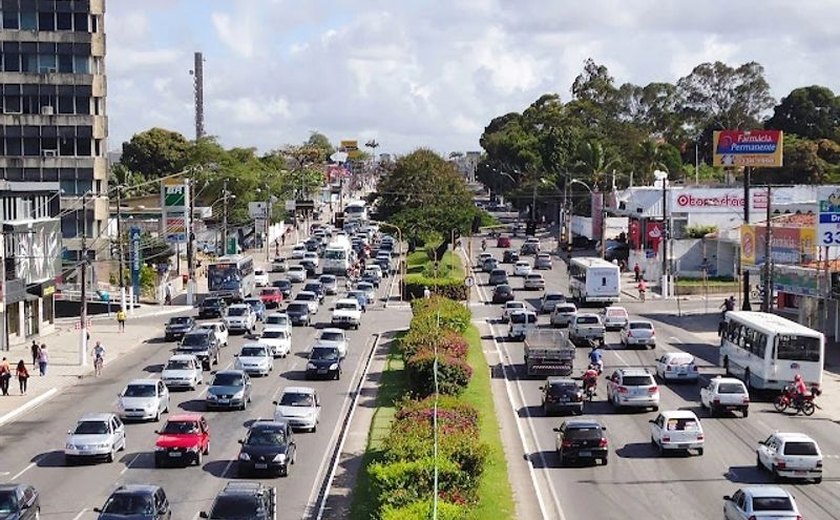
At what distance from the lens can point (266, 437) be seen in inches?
1403

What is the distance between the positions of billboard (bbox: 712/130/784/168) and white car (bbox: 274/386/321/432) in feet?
177

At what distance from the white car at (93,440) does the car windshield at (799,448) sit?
61.0 ft

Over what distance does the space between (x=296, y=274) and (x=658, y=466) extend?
7107cm

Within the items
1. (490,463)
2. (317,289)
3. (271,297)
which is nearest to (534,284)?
(317,289)

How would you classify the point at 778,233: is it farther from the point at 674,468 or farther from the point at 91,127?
the point at 91,127

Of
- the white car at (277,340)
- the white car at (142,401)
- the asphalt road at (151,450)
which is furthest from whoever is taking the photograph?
the white car at (277,340)

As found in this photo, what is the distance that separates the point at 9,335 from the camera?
66938mm

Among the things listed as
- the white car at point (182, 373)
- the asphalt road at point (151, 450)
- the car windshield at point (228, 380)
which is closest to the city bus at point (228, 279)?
the asphalt road at point (151, 450)

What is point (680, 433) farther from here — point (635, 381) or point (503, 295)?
point (503, 295)

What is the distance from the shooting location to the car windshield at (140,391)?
44.4 meters

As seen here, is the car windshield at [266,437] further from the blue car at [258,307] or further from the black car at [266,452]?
the blue car at [258,307]

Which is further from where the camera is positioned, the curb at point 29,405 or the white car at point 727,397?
the curb at point 29,405

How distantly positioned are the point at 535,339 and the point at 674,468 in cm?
1886

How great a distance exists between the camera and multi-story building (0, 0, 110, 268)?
10262 centimetres
